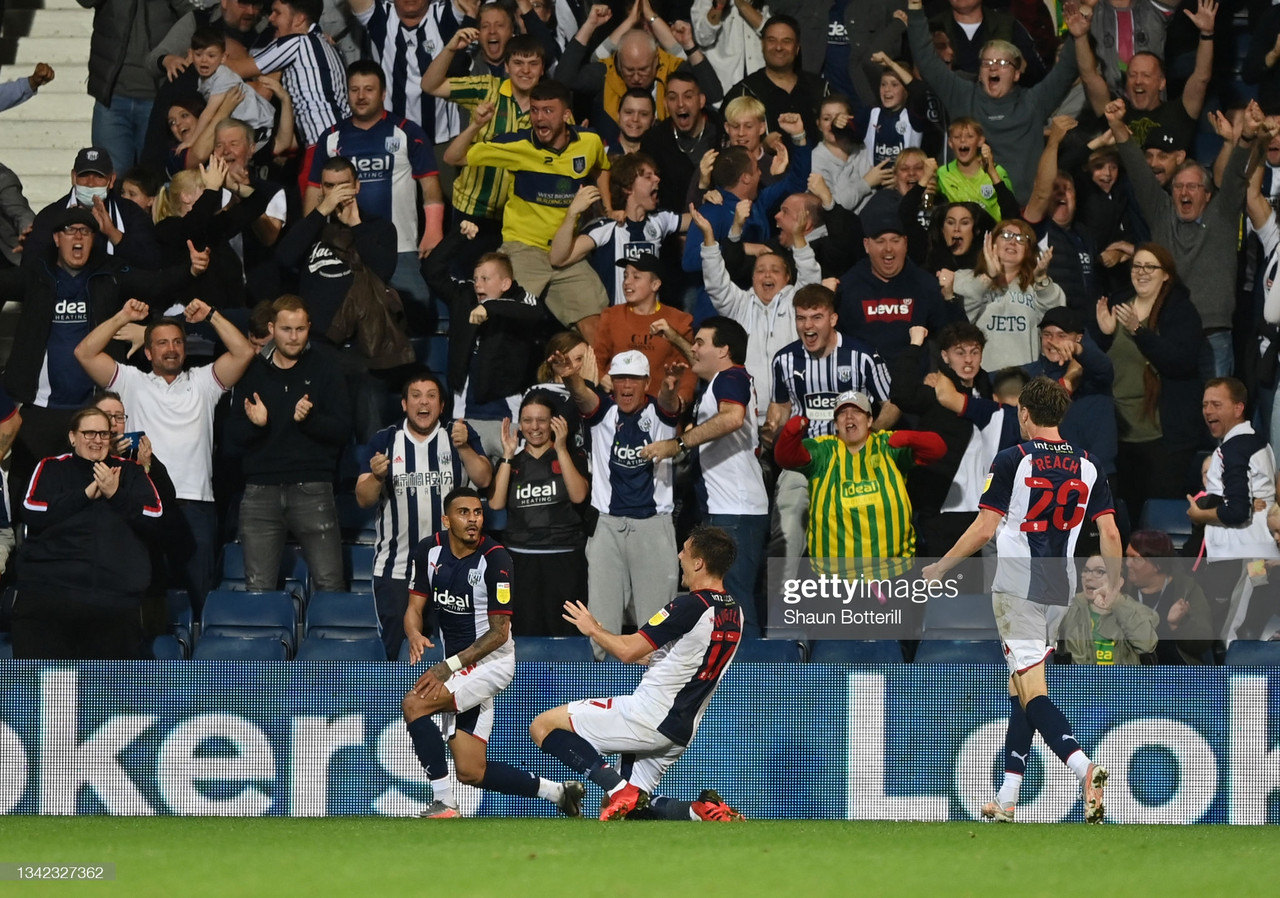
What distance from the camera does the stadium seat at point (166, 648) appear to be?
1013 centimetres

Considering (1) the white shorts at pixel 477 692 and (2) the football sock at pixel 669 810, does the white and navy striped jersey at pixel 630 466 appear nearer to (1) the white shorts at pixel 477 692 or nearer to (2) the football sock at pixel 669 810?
(1) the white shorts at pixel 477 692

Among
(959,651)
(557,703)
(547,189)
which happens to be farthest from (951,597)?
(547,189)

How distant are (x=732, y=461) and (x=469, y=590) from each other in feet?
6.23

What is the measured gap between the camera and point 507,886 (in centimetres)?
667

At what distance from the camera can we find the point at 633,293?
1079 centimetres

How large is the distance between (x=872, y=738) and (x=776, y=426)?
1.86 m

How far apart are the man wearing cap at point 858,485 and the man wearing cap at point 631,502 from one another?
0.70 meters

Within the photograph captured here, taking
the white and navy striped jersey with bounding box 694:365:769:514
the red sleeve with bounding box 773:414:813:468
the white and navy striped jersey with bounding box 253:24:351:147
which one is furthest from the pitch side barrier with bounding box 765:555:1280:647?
the white and navy striped jersey with bounding box 253:24:351:147

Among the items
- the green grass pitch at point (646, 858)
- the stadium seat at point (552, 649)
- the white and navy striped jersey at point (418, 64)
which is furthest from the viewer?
the white and navy striped jersey at point (418, 64)

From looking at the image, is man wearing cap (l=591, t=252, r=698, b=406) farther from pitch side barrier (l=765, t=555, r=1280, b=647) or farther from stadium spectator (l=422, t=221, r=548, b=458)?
pitch side barrier (l=765, t=555, r=1280, b=647)

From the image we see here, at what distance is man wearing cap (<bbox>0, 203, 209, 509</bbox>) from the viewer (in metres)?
10.9

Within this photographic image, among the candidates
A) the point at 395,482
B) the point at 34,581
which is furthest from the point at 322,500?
the point at 34,581

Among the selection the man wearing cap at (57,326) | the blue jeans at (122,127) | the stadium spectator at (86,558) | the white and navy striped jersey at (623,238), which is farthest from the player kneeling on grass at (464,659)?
the blue jeans at (122,127)

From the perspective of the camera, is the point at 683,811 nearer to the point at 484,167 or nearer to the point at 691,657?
the point at 691,657
